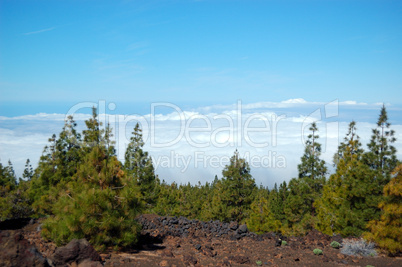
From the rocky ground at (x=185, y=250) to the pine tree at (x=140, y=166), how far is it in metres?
14.9

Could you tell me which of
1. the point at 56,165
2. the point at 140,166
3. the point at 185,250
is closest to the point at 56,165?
the point at 56,165

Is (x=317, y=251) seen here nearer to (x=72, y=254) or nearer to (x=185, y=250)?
(x=185, y=250)

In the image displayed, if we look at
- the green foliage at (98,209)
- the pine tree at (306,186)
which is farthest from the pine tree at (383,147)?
the green foliage at (98,209)

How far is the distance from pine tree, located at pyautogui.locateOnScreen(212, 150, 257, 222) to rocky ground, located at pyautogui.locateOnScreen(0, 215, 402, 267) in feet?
41.6

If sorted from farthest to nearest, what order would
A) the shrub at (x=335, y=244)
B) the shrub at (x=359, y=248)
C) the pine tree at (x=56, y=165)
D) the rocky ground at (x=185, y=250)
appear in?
the pine tree at (x=56, y=165)
the shrub at (x=335, y=244)
the shrub at (x=359, y=248)
the rocky ground at (x=185, y=250)

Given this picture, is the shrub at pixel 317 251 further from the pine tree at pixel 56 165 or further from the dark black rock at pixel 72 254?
the pine tree at pixel 56 165

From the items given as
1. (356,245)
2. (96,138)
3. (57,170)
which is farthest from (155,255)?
(96,138)

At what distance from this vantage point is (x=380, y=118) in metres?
33.6

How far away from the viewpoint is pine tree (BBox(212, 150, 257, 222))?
31531 mm

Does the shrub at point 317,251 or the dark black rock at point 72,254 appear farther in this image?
the shrub at point 317,251

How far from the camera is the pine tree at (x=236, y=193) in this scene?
103 feet

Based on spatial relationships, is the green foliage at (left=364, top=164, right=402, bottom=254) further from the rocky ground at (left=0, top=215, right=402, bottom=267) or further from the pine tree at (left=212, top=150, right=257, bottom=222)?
the pine tree at (left=212, top=150, right=257, bottom=222)

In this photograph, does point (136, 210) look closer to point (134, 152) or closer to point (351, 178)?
point (351, 178)

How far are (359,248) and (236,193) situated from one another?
696 inches
